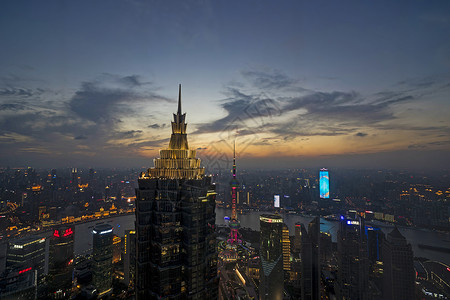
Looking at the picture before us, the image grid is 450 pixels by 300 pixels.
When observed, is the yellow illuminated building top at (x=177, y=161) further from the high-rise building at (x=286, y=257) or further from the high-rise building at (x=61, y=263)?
the high-rise building at (x=286, y=257)

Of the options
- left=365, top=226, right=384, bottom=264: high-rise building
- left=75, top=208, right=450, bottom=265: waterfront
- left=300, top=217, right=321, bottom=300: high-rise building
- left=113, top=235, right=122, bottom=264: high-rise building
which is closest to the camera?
left=300, top=217, right=321, bottom=300: high-rise building

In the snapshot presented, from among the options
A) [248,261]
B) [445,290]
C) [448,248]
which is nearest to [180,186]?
[248,261]

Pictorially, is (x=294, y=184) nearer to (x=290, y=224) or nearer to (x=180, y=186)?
(x=290, y=224)

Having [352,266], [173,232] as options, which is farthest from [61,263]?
[352,266]

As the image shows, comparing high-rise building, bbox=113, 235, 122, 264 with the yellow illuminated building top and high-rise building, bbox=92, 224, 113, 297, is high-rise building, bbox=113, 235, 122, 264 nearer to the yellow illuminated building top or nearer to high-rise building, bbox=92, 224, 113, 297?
high-rise building, bbox=92, 224, 113, 297

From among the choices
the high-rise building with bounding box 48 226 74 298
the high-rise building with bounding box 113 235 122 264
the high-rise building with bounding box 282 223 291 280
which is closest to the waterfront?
the high-rise building with bounding box 113 235 122 264

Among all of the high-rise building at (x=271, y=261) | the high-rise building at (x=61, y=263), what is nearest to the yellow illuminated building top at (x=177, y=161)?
the high-rise building at (x=271, y=261)
